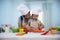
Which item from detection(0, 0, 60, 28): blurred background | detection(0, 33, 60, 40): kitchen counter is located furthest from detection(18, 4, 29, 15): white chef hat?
detection(0, 33, 60, 40): kitchen counter

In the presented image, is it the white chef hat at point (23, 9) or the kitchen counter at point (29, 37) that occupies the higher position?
the white chef hat at point (23, 9)

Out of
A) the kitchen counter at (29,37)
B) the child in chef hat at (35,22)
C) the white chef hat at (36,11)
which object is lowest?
the kitchen counter at (29,37)

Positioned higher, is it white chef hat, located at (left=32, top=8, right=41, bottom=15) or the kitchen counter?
white chef hat, located at (left=32, top=8, right=41, bottom=15)

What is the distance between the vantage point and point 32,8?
71.6 inches

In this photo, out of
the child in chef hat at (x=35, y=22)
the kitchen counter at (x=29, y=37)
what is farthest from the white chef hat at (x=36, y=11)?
the kitchen counter at (x=29, y=37)

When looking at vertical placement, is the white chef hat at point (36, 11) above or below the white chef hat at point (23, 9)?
below

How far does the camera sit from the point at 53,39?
1.80 m

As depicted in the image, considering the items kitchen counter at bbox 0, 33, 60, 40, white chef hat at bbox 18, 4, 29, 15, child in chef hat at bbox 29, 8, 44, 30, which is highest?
white chef hat at bbox 18, 4, 29, 15

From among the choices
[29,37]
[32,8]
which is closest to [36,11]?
[32,8]

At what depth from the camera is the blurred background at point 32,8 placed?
181 cm

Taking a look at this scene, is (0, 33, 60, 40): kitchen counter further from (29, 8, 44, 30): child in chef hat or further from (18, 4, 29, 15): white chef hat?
(18, 4, 29, 15): white chef hat

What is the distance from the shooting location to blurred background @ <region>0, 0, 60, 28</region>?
1.81 metres

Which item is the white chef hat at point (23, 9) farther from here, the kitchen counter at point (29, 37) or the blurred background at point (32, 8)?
the kitchen counter at point (29, 37)

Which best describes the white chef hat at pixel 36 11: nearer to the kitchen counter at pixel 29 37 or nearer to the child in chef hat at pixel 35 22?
the child in chef hat at pixel 35 22
